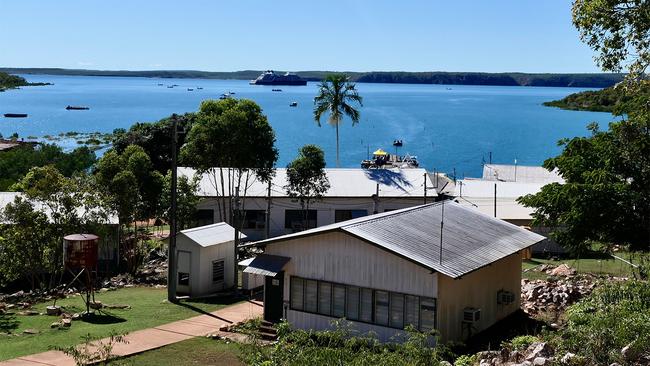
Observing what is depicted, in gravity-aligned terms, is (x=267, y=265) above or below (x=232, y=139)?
below

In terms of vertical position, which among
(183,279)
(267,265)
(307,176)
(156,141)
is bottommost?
(183,279)

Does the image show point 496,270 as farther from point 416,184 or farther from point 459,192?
point 459,192

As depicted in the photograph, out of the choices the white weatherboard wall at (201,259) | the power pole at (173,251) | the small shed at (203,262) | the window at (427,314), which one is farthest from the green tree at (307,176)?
the window at (427,314)

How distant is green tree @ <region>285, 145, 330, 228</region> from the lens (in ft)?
124

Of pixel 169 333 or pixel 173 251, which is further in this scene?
pixel 173 251

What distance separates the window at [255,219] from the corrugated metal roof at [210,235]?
1045cm

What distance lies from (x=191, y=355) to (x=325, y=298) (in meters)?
3.93

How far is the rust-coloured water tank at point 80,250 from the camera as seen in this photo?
920 inches

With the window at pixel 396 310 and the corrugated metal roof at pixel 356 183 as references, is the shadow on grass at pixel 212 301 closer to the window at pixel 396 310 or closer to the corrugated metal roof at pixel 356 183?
the window at pixel 396 310

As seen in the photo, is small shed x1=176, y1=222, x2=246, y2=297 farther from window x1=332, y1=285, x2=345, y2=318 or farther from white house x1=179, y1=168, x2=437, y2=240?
white house x1=179, y1=168, x2=437, y2=240

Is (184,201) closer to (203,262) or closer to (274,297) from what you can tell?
(203,262)

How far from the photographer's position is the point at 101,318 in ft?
75.0

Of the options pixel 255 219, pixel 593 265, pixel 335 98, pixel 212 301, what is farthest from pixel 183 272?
pixel 335 98


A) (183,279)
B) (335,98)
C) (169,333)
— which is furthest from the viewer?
(335,98)
